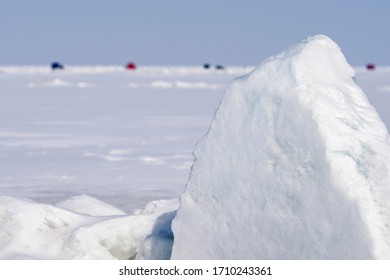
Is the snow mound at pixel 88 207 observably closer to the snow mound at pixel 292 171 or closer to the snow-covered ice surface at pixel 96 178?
the snow-covered ice surface at pixel 96 178

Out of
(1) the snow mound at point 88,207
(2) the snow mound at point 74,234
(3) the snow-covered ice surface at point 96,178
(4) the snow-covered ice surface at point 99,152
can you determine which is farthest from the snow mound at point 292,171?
(4) the snow-covered ice surface at point 99,152

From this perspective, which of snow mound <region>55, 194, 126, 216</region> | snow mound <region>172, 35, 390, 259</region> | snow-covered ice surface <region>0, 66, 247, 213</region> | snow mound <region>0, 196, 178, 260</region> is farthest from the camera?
snow-covered ice surface <region>0, 66, 247, 213</region>

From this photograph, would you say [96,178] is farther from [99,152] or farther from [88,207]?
[88,207]

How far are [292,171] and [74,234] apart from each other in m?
1.20

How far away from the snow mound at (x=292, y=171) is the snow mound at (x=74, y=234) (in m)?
0.44

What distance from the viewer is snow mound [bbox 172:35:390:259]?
312 centimetres

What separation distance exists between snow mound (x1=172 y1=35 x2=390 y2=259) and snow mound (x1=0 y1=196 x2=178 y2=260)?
44 cm

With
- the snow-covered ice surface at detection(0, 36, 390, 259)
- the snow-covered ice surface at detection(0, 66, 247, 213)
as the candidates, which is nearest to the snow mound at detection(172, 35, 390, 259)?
the snow-covered ice surface at detection(0, 36, 390, 259)

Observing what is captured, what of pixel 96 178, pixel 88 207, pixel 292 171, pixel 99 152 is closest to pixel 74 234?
pixel 88 207

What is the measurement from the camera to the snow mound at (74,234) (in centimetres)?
384

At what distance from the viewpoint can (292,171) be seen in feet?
10.8

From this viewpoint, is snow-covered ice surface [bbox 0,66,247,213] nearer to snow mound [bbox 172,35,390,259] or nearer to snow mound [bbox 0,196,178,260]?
snow mound [bbox 0,196,178,260]

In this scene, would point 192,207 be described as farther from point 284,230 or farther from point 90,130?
point 90,130
